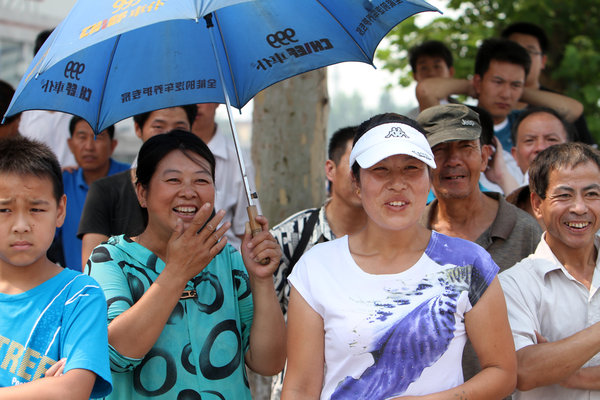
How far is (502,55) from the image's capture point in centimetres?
561

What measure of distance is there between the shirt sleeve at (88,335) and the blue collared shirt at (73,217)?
7.31 feet

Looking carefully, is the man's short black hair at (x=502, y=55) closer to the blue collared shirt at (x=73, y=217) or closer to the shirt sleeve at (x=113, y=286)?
the blue collared shirt at (x=73, y=217)

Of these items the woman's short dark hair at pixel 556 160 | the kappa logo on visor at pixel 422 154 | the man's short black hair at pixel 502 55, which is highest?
the man's short black hair at pixel 502 55

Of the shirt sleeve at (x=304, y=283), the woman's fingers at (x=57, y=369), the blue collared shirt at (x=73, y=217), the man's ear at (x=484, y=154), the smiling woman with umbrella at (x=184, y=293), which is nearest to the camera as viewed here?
the woman's fingers at (x=57, y=369)

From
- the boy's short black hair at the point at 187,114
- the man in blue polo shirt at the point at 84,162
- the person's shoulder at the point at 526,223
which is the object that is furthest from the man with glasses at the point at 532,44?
the man in blue polo shirt at the point at 84,162

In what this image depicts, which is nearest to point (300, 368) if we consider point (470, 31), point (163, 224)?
point (163, 224)

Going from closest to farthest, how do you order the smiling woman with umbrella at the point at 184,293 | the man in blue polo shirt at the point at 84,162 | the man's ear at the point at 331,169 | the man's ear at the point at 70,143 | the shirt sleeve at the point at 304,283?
the shirt sleeve at the point at 304,283, the smiling woman with umbrella at the point at 184,293, the man's ear at the point at 331,169, the man in blue polo shirt at the point at 84,162, the man's ear at the point at 70,143

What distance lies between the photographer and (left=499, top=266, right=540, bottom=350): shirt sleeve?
288 cm

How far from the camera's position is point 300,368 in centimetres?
262

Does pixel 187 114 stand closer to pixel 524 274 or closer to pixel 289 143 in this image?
pixel 289 143

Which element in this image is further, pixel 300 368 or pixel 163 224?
pixel 163 224

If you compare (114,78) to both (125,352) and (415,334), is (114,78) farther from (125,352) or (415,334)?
(415,334)

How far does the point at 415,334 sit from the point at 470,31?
8079mm

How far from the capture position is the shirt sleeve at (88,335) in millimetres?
2453
